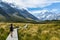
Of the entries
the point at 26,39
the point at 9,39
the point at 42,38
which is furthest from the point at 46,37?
the point at 9,39

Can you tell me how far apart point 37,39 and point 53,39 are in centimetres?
233

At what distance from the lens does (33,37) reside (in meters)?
26.6

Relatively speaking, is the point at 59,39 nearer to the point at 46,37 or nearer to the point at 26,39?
the point at 46,37

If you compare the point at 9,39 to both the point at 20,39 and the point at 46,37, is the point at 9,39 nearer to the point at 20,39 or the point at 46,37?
the point at 20,39

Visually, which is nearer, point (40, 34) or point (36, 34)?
point (36, 34)

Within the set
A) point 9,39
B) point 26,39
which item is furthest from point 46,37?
point 9,39

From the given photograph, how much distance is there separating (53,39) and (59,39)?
2.87ft

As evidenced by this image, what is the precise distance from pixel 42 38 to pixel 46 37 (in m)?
0.81

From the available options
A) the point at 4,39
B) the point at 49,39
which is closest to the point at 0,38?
the point at 4,39

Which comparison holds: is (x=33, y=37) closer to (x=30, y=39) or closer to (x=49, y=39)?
(x=30, y=39)

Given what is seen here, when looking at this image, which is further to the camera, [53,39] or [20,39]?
[20,39]

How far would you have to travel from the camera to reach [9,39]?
84.4 feet

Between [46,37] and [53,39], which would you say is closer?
[53,39]

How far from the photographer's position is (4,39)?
26.5 m
